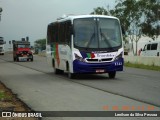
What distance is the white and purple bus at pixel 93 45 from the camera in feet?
70.5

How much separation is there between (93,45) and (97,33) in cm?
64

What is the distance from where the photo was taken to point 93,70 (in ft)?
70.7

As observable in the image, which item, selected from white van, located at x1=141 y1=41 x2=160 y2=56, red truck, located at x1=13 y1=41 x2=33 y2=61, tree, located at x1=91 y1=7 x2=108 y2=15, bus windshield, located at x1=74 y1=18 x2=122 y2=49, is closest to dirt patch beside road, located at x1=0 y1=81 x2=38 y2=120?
bus windshield, located at x1=74 y1=18 x2=122 y2=49

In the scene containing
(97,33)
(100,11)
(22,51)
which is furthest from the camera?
(100,11)

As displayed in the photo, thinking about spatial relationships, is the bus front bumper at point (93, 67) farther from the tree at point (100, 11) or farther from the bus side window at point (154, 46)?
the tree at point (100, 11)

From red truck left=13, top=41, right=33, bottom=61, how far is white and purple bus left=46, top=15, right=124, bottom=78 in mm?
30690

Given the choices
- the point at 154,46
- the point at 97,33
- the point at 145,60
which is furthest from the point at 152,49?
the point at 97,33

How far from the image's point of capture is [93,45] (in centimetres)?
2161

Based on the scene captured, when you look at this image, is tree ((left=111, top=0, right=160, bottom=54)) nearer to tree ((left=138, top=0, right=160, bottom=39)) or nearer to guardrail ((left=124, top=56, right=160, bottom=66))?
tree ((left=138, top=0, right=160, bottom=39))

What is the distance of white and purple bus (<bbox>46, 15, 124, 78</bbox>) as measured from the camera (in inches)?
846

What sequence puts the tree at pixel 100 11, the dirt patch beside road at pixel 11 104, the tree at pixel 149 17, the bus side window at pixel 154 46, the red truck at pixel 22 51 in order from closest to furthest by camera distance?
the dirt patch beside road at pixel 11 104 < the bus side window at pixel 154 46 < the red truck at pixel 22 51 < the tree at pixel 149 17 < the tree at pixel 100 11

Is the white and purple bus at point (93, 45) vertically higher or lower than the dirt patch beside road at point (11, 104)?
higher

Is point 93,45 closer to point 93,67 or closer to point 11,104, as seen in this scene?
point 93,67

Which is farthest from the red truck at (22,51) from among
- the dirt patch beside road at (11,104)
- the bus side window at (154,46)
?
the dirt patch beside road at (11,104)
